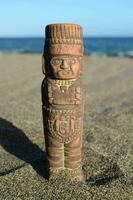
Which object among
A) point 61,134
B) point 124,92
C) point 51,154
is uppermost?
point 61,134

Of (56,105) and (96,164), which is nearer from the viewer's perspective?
(56,105)

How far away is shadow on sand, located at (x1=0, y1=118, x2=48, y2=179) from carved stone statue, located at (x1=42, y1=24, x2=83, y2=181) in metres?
0.40

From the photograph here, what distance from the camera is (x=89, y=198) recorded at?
4.12 meters

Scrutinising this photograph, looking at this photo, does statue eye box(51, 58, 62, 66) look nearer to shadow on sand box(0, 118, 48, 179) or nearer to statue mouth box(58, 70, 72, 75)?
statue mouth box(58, 70, 72, 75)

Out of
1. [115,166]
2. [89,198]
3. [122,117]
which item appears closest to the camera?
[89,198]

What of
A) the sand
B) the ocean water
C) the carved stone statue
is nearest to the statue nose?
the carved stone statue

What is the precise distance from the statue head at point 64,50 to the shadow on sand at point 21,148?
4.60 ft

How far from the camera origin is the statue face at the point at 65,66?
4.21m

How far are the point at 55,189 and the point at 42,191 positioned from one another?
0.16 m

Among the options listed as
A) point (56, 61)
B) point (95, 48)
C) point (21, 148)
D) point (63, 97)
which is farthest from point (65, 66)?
point (95, 48)

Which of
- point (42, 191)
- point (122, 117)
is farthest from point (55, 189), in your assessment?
point (122, 117)

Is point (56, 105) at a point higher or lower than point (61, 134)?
higher

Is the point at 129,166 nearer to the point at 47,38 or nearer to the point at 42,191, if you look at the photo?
the point at 42,191

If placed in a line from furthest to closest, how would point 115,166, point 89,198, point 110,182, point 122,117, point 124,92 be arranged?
point 124,92
point 122,117
point 115,166
point 110,182
point 89,198
